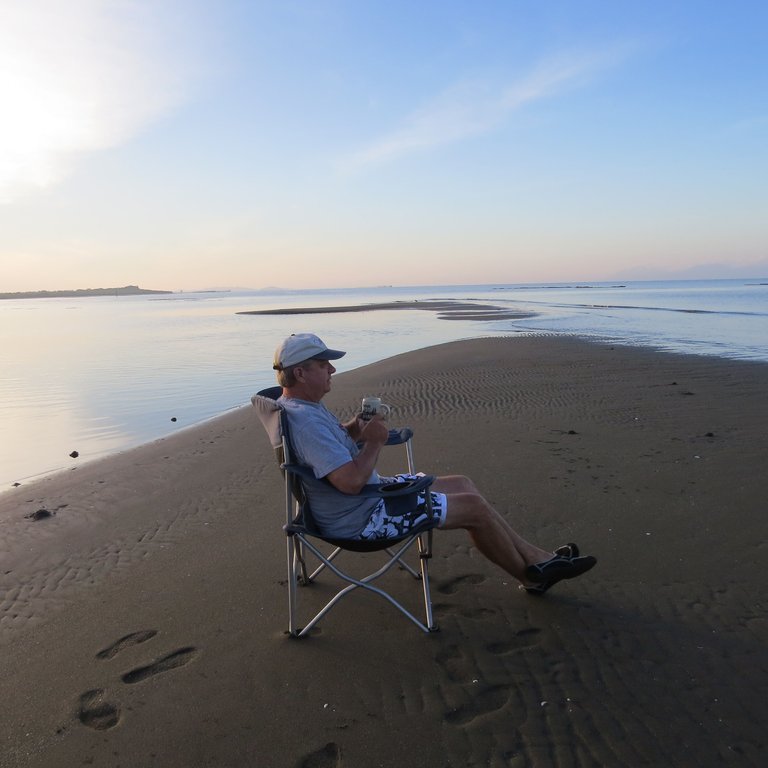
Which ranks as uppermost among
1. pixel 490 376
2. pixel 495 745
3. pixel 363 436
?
pixel 363 436

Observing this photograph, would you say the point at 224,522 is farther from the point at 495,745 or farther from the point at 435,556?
the point at 495,745

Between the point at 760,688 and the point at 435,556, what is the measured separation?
6.39 ft

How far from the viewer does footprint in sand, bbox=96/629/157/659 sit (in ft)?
10.3

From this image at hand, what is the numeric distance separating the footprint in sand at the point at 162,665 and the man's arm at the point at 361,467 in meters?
1.09

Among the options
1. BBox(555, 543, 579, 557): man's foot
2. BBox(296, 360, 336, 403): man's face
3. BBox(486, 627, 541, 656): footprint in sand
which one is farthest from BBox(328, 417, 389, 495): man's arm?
BBox(555, 543, 579, 557): man's foot

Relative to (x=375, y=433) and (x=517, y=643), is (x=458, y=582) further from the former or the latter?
(x=375, y=433)

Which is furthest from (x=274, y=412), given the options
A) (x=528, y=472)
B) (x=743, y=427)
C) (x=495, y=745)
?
(x=743, y=427)

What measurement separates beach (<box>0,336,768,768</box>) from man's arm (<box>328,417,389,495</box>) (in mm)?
820

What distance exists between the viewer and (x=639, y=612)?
341cm

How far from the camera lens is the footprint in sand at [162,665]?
293cm

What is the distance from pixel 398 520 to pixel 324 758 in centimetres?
117

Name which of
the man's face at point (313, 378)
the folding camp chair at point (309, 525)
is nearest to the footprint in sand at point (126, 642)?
the folding camp chair at point (309, 525)

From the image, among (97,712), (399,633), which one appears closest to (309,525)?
(399,633)

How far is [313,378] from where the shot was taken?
3.35m
